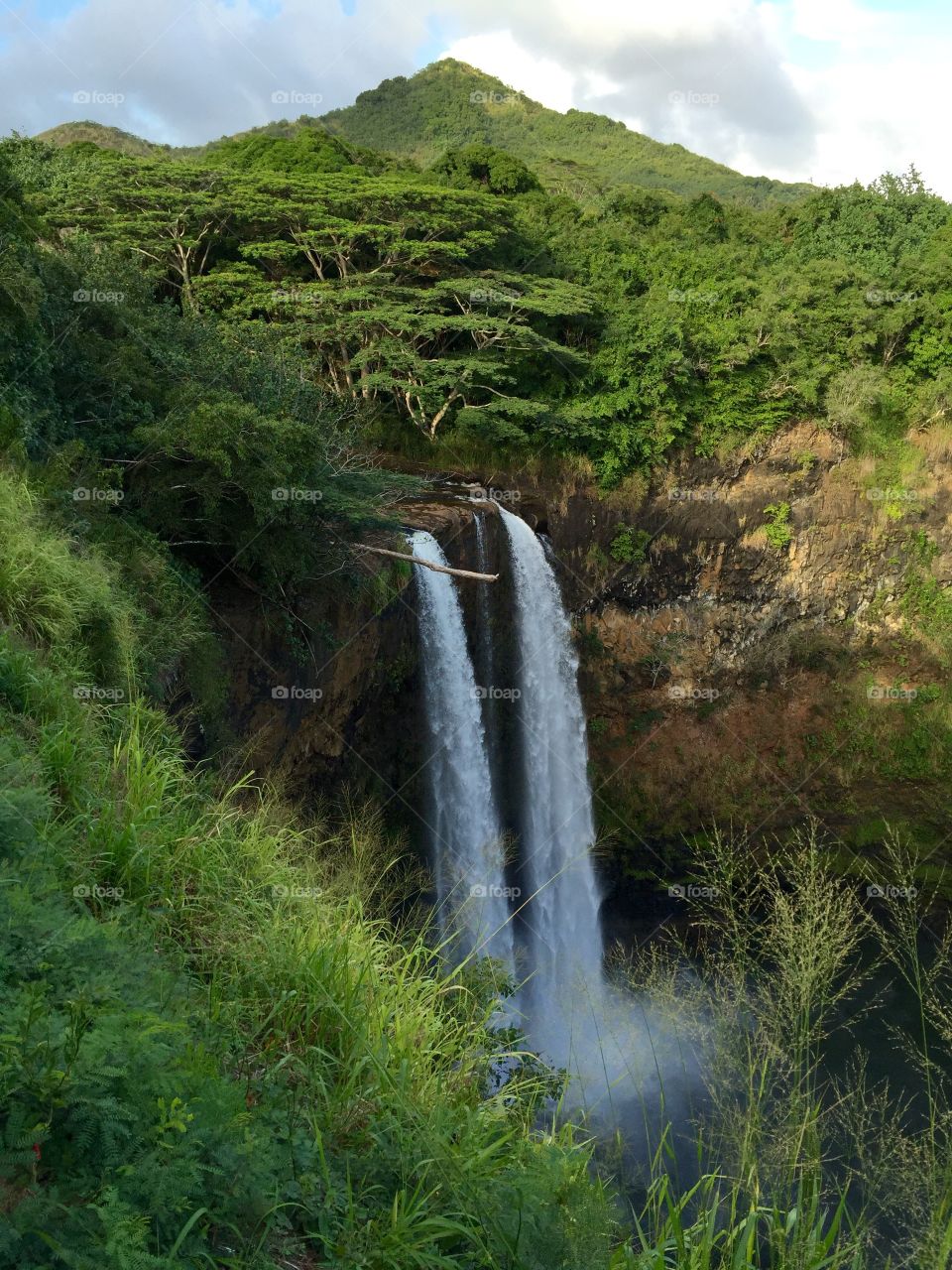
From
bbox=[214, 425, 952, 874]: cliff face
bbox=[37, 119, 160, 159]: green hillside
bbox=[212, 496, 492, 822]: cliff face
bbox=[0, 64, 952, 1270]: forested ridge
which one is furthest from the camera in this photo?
bbox=[37, 119, 160, 159]: green hillside

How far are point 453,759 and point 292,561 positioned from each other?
414cm

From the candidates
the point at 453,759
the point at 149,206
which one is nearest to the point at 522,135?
the point at 149,206

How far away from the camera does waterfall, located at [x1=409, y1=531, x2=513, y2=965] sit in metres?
11.2

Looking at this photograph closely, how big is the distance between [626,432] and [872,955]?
8.84 metres

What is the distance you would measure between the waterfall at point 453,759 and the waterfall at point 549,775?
961 mm

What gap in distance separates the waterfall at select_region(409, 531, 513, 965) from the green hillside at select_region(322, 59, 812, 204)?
863 inches

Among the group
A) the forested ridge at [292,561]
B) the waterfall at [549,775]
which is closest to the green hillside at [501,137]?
the forested ridge at [292,561]

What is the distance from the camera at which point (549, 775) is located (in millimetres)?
13305

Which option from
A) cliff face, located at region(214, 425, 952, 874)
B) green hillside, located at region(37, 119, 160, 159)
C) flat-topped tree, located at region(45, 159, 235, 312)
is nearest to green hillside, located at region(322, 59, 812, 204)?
green hillside, located at region(37, 119, 160, 159)

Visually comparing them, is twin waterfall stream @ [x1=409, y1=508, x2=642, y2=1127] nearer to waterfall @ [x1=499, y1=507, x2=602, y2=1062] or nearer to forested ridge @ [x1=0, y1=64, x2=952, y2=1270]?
waterfall @ [x1=499, y1=507, x2=602, y2=1062]

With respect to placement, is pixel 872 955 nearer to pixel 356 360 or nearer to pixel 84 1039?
pixel 356 360

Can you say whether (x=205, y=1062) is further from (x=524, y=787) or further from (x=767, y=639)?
(x=767, y=639)

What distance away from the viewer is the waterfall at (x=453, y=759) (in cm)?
1118

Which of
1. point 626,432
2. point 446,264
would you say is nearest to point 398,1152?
point 626,432
